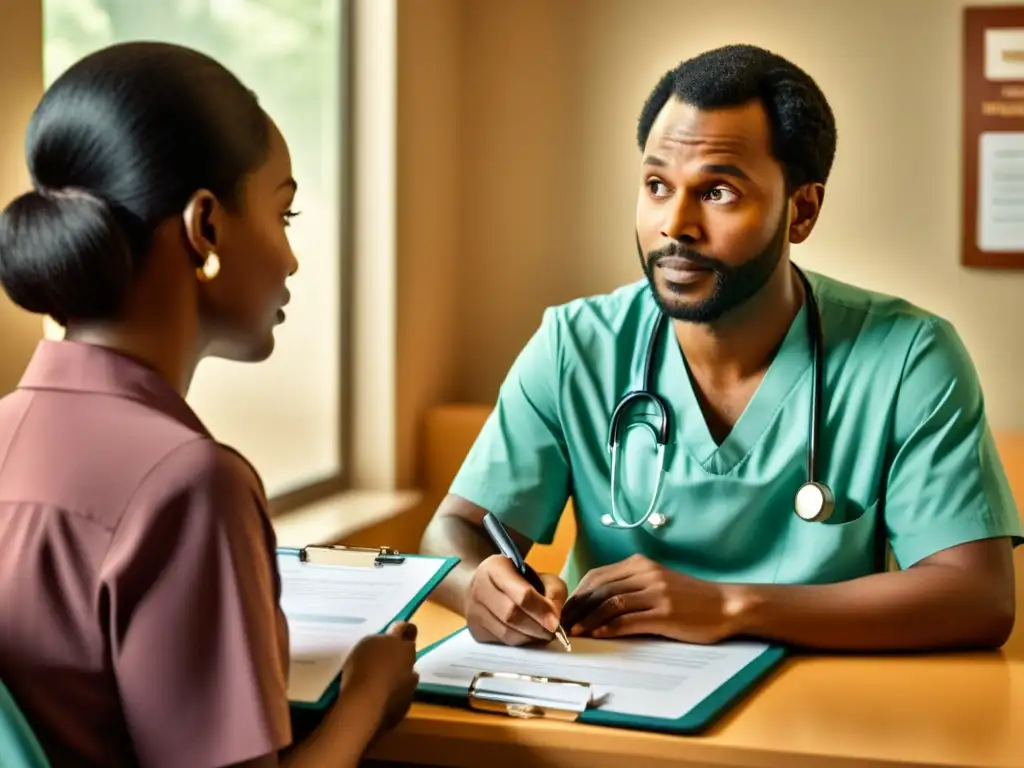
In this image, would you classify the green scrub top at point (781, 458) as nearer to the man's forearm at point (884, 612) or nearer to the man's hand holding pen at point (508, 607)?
the man's forearm at point (884, 612)

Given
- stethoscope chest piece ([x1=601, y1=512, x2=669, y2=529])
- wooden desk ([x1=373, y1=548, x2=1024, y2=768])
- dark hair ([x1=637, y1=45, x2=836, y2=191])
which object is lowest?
wooden desk ([x1=373, y1=548, x2=1024, y2=768])

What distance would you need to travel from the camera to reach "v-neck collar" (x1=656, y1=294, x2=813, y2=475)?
1.48 meters

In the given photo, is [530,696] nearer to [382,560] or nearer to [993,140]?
[382,560]

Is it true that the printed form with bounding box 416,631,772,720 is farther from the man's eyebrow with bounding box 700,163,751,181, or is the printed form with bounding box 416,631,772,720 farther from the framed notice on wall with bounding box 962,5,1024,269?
the framed notice on wall with bounding box 962,5,1024,269

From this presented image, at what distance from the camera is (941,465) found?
55.9 inches

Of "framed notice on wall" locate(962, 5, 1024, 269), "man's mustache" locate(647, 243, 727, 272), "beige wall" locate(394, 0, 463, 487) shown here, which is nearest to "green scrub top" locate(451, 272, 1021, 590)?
"man's mustache" locate(647, 243, 727, 272)

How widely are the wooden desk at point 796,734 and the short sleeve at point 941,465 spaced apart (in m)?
0.23

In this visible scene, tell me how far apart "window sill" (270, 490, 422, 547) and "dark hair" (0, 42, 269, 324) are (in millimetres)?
1186

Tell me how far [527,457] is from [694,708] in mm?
606

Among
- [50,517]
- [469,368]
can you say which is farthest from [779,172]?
[469,368]

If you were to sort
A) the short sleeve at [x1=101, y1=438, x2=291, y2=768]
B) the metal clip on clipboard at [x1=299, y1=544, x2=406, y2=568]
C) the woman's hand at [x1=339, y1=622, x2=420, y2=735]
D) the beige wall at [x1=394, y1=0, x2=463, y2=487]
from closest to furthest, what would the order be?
1. the short sleeve at [x1=101, y1=438, x2=291, y2=768]
2. the woman's hand at [x1=339, y1=622, x2=420, y2=735]
3. the metal clip on clipboard at [x1=299, y1=544, x2=406, y2=568]
4. the beige wall at [x1=394, y1=0, x2=463, y2=487]

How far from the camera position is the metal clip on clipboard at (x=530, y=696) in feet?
3.42

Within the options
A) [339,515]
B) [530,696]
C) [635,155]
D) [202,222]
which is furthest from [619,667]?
[635,155]

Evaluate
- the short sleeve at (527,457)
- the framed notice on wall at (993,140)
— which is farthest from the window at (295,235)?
the framed notice on wall at (993,140)
